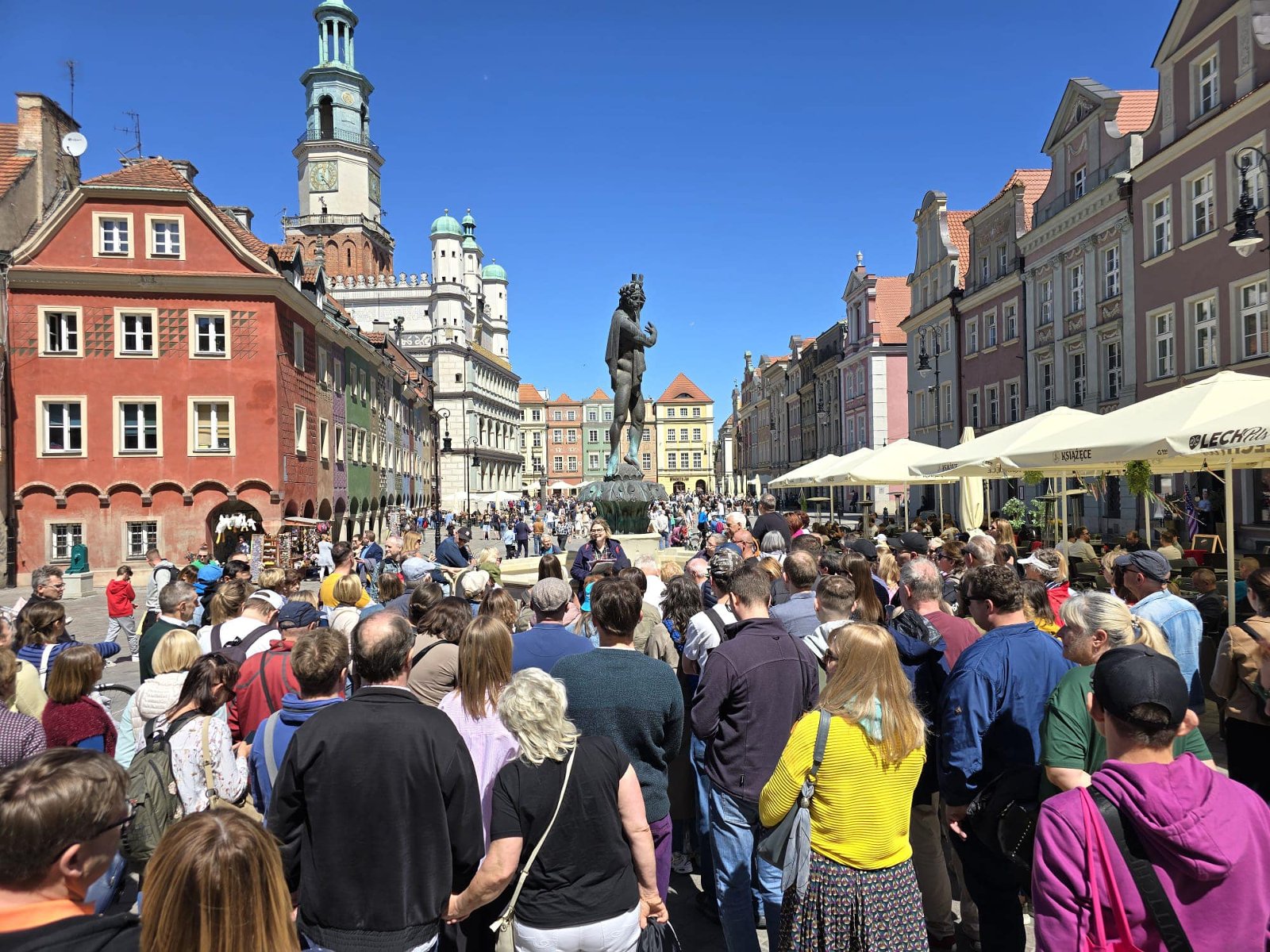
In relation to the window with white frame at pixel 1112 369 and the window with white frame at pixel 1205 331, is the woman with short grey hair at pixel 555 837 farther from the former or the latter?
the window with white frame at pixel 1112 369

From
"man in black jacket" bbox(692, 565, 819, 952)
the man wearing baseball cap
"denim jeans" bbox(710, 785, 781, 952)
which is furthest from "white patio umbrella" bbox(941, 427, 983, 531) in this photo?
"denim jeans" bbox(710, 785, 781, 952)

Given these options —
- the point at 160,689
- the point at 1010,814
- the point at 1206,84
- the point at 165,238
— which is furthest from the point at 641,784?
the point at 165,238

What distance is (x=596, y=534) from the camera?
396 inches

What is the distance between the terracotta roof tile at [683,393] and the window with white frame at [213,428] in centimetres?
9889

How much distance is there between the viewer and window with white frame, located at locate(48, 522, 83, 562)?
25.8 m

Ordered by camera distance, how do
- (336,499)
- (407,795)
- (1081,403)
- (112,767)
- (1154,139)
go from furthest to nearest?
(336,499), (1081,403), (1154,139), (407,795), (112,767)

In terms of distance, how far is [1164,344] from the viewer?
22281mm

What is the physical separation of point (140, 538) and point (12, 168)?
12.4m

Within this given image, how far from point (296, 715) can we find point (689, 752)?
91.8 inches

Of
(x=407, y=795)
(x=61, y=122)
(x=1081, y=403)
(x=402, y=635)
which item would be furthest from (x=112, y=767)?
(x=61, y=122)

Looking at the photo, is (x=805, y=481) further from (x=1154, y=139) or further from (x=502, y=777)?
(x=502, y=777)

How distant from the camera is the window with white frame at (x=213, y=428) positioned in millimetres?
26891

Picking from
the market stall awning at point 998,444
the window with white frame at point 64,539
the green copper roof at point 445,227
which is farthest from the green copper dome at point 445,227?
the market stall awning at point 998,444

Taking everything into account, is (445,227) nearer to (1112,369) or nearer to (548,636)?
(1112,369)
